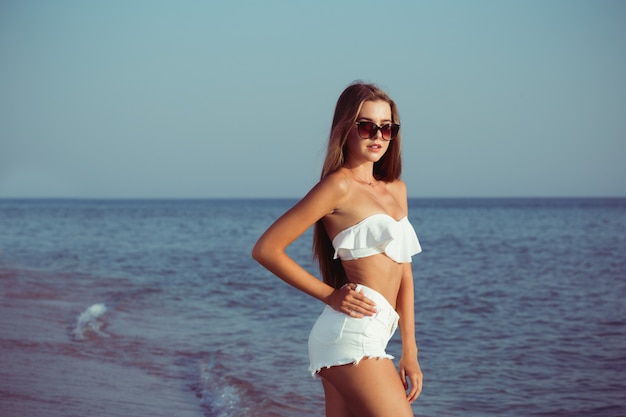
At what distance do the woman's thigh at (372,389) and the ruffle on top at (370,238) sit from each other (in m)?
0.42

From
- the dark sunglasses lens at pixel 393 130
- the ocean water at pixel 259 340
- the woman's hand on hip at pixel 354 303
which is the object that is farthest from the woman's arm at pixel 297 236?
the ocean water at pixel 259 340

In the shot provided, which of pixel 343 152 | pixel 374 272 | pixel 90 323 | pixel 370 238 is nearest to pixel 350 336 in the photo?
pixel 374 272

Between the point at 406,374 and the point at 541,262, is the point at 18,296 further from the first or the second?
the point at 541,262

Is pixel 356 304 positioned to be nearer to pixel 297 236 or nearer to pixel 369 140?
pixel 297 236

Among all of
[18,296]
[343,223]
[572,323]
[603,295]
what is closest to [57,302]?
[18,296]

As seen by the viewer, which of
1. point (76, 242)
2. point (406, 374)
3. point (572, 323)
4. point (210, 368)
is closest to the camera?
point (406, 374)

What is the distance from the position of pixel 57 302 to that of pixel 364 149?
9678mm

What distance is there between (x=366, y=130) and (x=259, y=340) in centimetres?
628

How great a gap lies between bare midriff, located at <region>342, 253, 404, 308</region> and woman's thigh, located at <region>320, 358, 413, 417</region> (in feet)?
0.97

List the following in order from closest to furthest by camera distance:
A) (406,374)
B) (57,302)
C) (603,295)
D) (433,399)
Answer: (406,374)
(433,399)
(57,302)
(603,295)

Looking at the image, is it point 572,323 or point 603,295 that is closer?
point 572,323

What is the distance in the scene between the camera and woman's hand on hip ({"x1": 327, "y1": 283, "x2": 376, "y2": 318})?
284 cm

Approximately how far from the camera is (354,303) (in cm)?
285

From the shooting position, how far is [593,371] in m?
7.56
